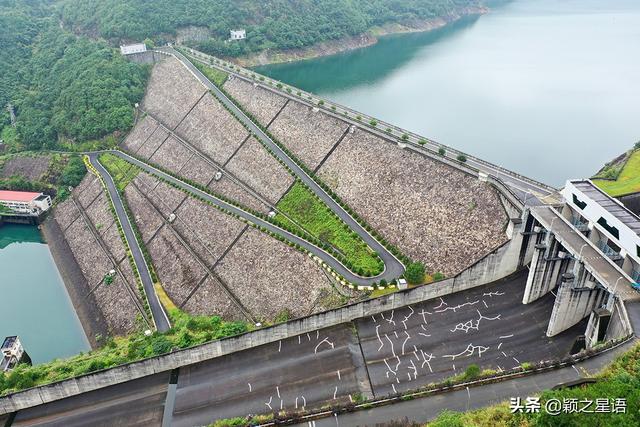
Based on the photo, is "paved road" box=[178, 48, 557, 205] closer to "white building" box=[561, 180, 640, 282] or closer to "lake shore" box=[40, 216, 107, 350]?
"white building" box=[561, 180, 640, 282]

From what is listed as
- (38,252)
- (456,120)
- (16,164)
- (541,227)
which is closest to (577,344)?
(541,227)

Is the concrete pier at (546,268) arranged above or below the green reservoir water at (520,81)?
below

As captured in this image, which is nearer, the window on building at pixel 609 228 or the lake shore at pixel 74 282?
the window on building at pixel 609 228

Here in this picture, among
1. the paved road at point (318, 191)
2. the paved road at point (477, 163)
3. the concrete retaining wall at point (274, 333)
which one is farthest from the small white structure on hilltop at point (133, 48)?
the concrete retaining wall at point (274, 333)

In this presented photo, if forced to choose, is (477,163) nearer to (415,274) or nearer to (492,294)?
(492,294)

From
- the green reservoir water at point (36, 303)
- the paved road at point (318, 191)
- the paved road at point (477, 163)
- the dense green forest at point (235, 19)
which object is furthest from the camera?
the dense green forest at point (235, 19)

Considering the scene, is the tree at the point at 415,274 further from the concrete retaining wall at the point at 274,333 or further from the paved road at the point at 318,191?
the paved road at the point at 318,191

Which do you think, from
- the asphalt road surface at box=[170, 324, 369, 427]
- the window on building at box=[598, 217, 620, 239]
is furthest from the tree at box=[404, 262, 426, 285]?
the window on building at box=[598, 217, 620, 239]
